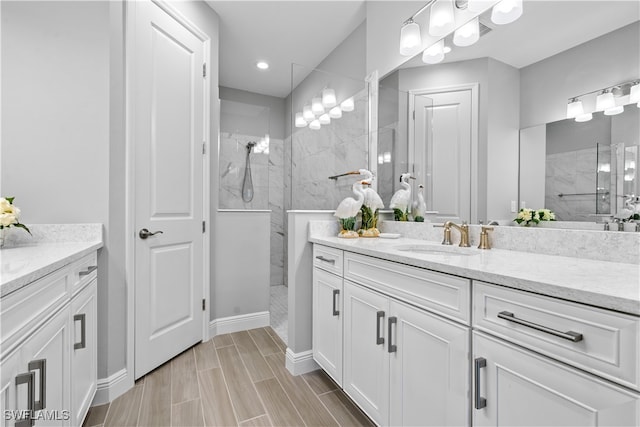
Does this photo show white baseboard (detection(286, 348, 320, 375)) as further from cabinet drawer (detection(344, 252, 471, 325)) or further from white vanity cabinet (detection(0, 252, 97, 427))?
white vanity cabinet (detection(0, 252, 97, 427))

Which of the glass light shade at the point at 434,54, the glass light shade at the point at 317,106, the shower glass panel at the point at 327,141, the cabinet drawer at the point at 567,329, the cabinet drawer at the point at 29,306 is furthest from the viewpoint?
the glass light shade at the point at 317,106

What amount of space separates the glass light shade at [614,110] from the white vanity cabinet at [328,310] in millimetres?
1209

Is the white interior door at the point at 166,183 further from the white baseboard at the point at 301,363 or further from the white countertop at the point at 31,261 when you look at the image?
the white baseboard at the point at 301,363

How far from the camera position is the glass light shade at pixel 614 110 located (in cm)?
103

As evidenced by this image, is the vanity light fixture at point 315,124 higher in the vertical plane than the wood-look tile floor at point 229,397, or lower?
higher

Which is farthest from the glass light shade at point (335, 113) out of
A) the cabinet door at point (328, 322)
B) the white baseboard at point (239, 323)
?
the white baseboard at point (239, 323)

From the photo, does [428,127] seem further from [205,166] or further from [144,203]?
[144,203]

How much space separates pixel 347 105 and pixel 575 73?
160 centimetres

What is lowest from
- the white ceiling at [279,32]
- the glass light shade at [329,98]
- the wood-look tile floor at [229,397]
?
the wood-look tile floor at [229,397]

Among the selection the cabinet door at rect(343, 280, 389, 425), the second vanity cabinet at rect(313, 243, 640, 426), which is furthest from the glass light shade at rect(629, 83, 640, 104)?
the cabinet door at rect(343, 280, 389, 425)

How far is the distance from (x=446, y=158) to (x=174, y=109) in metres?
1.83

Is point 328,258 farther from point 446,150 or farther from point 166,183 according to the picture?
point 166,183

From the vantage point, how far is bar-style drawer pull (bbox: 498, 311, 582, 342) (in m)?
0.65

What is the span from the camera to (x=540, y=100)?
48.6 inches
